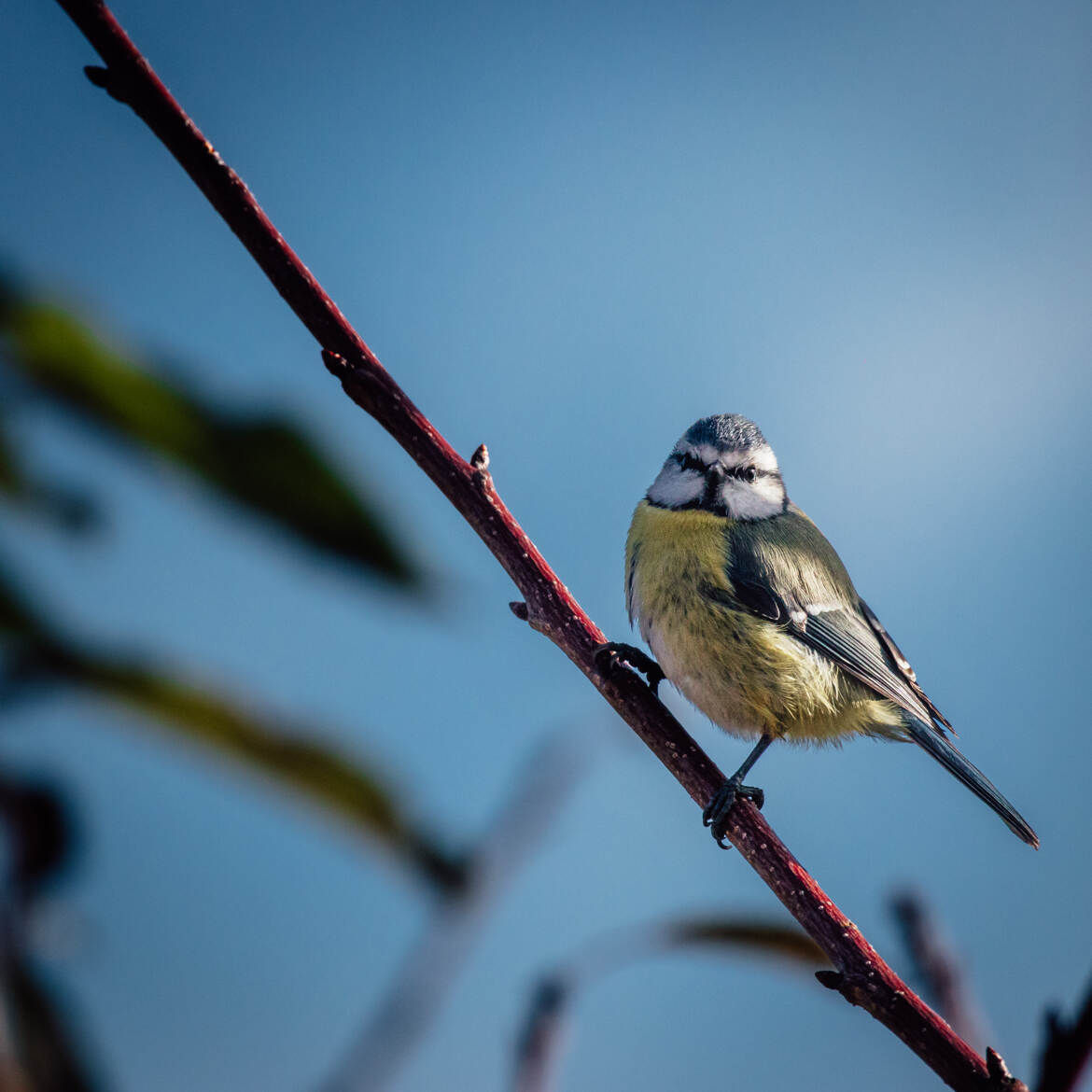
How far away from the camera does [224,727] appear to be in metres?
0.31

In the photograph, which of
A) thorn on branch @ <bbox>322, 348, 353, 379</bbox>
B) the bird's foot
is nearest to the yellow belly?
the bird's foot

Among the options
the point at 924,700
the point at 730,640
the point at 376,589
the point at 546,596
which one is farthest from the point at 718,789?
the point at 924,700

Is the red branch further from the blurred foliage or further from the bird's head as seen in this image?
the bird's head

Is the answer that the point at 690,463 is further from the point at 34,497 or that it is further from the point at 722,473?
the point at 34,497

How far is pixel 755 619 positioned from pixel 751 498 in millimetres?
215

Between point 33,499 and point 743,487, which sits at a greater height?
point 743,487


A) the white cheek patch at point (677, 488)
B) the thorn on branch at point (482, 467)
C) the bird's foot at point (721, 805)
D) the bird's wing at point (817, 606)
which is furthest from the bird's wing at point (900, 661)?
the thorn on branch at point (482, 467)

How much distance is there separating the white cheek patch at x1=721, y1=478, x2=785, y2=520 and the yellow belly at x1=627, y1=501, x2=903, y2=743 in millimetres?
70

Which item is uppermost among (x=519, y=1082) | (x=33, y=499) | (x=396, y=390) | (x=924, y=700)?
(x=924, y=700)

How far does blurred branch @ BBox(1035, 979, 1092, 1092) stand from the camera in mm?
264

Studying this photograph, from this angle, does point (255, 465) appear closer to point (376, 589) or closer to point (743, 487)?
point (376, 589)

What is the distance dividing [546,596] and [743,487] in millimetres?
603

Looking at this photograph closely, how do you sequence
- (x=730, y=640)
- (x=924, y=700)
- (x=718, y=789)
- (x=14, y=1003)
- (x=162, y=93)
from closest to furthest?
(x=14, y=1003)
(x=162, y=93)
(x=718, y=789)
(x=730, y=640)
(x=924, y=700)

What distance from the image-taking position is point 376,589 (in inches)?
12.8
